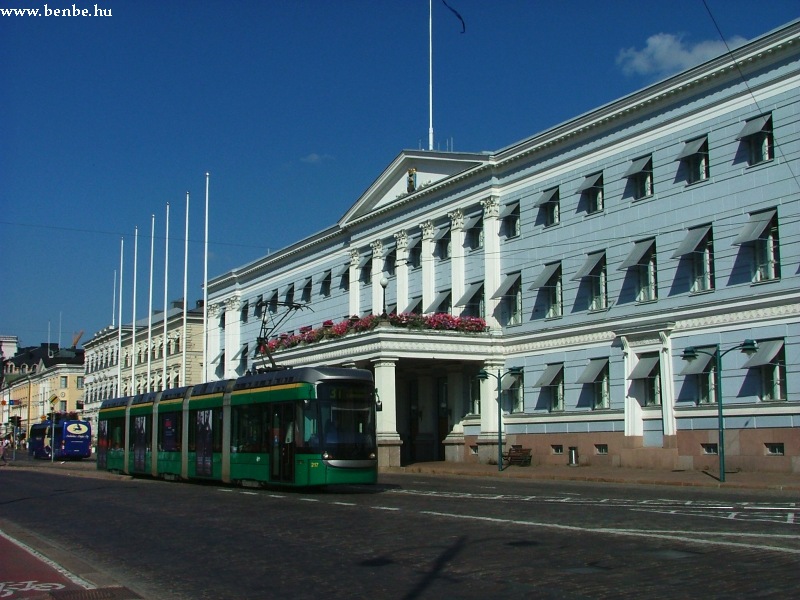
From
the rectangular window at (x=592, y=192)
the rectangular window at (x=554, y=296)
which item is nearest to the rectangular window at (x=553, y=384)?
the rectangular window at (x=554, y=296)

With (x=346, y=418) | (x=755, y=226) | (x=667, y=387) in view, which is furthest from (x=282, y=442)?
(x=755, y=226)

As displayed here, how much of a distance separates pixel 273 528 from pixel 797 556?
8.59 meters

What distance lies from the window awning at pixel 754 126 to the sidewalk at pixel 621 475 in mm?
10557

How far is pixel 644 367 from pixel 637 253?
4.05 meters

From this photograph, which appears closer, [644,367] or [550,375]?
[644,367]

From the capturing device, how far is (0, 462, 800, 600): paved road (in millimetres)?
10461

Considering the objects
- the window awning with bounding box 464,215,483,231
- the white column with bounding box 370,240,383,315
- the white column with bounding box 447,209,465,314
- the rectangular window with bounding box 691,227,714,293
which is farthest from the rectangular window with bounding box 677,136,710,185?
the white column with bounding box 370,240,383,315

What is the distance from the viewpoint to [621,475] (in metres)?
33.3

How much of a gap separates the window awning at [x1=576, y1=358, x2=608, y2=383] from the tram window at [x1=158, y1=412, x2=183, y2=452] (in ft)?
49.3

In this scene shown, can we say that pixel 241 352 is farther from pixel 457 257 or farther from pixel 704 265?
pixel 704 265

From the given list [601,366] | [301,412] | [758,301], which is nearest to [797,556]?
[301,412]

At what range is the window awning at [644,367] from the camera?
35.6m

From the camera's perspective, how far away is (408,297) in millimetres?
49531

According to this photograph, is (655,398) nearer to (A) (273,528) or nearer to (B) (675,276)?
(B) (675,276)
